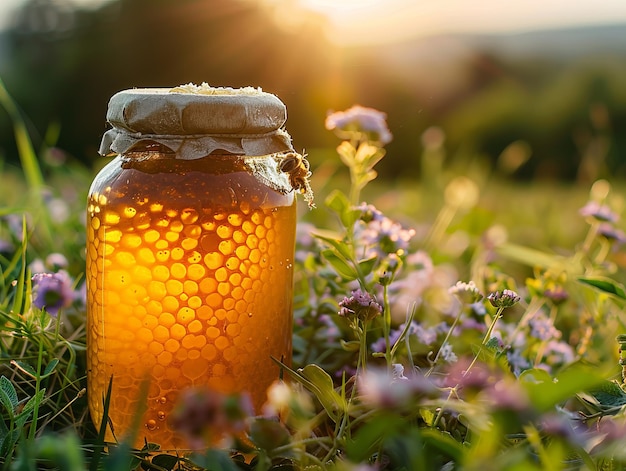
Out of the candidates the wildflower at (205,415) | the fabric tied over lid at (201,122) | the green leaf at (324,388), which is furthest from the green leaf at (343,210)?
the wildflower at (205,415)

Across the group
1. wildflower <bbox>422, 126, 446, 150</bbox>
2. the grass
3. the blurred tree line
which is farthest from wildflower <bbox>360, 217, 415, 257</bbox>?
the blurred tree line

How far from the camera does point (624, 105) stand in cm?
491

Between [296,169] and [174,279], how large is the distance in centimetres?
21

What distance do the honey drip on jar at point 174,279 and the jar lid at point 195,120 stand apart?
0.04m

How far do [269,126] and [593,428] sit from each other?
1.72 feet

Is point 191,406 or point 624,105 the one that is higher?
point 191,406

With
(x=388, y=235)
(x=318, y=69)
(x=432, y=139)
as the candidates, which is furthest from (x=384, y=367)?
(x=318, y=69)

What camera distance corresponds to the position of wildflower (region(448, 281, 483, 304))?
0.86m

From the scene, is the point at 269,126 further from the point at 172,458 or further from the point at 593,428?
the point at 593,428

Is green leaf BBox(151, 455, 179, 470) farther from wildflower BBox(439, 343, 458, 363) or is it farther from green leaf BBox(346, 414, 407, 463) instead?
wildflower BBox(439, 343, 458, 363)

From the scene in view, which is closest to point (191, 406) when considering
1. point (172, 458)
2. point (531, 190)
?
point (172, 458)

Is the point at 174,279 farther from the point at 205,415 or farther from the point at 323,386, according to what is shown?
the point at 205,415

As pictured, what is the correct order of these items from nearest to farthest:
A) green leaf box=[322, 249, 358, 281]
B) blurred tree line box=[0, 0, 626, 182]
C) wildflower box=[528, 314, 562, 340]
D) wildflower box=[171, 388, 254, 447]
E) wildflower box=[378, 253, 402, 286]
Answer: wildflower box=[171, 388, 254, 447], wildflower box=[378, 253, 402, 286], green leaf box=[322, 249, 358, 281], wildflower box=[528, 314, 562, 340], blurred tree line box=[0, 0, 626, 182]

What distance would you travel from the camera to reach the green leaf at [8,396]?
792 millimetres
